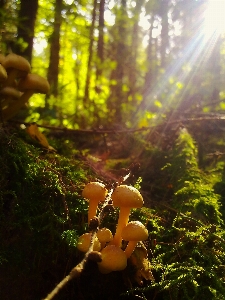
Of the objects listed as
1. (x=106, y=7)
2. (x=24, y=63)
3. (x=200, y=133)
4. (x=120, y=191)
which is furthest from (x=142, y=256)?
(x=106, y=7)

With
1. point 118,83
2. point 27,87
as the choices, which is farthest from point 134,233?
point 118,83

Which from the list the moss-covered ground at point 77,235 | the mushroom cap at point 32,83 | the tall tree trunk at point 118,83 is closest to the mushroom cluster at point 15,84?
the mushroom cap at point 32,83

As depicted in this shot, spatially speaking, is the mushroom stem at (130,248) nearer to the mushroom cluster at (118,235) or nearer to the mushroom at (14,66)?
the mushroom cluster at (118,235)

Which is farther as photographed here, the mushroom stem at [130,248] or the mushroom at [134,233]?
the mushroom stem at [130,248]

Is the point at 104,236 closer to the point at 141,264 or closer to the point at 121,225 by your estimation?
the point at 121,225

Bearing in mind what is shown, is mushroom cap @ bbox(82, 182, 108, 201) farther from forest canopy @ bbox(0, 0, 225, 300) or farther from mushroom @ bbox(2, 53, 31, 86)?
mushroom @ bbox(2, 53, 31, 86)

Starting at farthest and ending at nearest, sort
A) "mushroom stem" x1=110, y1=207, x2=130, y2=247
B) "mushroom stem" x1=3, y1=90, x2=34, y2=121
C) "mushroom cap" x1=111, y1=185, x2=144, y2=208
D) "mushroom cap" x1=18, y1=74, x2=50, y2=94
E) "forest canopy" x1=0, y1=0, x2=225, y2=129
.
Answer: "forest canopy" x1=0, y1=0, x2=225, y2=129, "mushroom stem" x1=3, y1=90, x2=34, y2=121, "mushroom cap" x1=18, y1=74, x2=50, y2=94, "mushroom stem" x1=110, y1=207, x2=130, y2=247, "mushroom cap" x1=111, y1=185, x2=144, y2=208

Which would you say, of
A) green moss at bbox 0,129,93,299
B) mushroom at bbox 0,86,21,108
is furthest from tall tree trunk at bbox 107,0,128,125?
green moss at bbox 0,129,93,299
